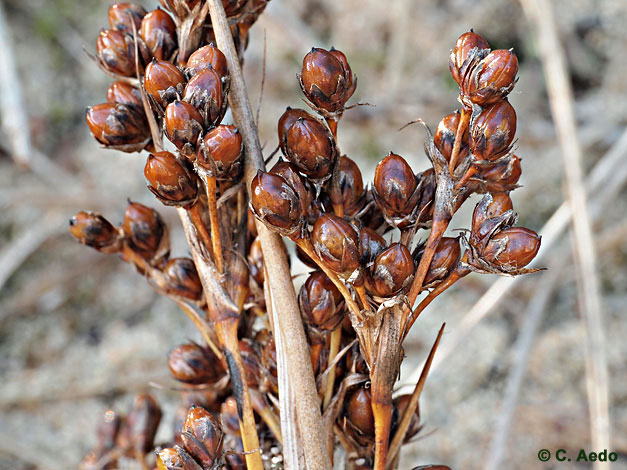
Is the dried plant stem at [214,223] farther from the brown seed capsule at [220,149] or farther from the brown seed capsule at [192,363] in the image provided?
the brown seed capsule at [192,363]

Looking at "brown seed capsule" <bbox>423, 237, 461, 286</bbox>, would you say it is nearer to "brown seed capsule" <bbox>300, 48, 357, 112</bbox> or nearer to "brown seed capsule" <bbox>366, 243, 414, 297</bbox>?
"brown seed capsule" <bbox>366, 243, 414, 297</bbox>

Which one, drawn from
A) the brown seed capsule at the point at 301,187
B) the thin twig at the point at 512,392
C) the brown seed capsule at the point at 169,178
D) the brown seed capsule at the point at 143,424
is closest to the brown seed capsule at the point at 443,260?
the brown seed capsule at the point at 301,187

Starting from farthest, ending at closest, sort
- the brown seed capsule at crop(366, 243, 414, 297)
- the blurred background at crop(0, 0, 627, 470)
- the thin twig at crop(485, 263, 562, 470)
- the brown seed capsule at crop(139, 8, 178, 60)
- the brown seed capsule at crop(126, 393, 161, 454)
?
1. the blurred background at crop(0, 0, 627, 470)
2. the thin twig at crop(485, 263, 562, 470)
3. the brown seed capsule at crop(126, 393, 161, 454)
4. the brown seed capsule at crop(139, 8, 178, 60)
5. the brown seed capsule at crop(366, 243, 414, 297)

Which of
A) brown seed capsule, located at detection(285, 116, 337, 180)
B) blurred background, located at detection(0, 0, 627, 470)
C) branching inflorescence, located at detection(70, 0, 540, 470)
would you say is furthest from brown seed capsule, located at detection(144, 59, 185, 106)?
blurred background, located at detection(0, 0, 627, 470)

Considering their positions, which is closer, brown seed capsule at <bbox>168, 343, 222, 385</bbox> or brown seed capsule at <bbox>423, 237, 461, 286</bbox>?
brown seed capsule at <bbox>423, 237, 461, 286</bbox>

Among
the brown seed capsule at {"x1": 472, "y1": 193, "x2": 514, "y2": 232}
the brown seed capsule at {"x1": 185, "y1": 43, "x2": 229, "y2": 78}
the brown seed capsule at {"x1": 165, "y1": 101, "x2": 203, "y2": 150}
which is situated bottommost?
the brown seed capsule at {"x1": 472, "y1": 193, "x2": 514, "y2": 232}

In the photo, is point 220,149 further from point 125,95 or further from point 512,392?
point 512,392
